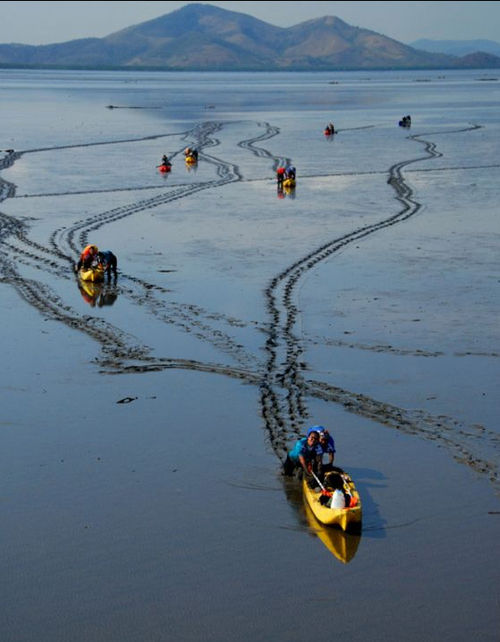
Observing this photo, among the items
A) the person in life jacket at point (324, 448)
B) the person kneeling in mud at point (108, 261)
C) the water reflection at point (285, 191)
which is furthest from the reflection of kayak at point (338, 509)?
the water reflection at point (285, 191)

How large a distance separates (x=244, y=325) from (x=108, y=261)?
5.92 metres

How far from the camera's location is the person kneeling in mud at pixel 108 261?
2991 cm

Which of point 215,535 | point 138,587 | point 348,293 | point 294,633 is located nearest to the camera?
point 294,633

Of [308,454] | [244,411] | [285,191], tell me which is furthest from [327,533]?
[285,191]

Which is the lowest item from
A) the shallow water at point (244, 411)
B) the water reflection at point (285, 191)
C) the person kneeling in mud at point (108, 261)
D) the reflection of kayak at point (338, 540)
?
the water reflection at point (285, 191)

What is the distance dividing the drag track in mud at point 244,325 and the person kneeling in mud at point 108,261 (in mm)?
499

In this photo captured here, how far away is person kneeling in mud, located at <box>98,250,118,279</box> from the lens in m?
29.9

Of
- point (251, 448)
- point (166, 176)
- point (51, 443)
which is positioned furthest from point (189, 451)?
point (166, 176)

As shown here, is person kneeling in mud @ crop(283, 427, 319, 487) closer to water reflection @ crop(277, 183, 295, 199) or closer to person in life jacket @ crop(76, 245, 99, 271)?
person in life jacket @ crop(76, 245, 99, 271)

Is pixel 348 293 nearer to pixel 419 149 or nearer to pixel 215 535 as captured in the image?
pixel 215 535

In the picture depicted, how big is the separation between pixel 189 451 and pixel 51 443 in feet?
8.14

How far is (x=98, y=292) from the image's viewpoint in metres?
29.1

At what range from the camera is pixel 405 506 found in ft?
54.0

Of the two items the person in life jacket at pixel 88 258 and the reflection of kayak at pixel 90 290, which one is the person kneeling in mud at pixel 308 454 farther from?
the person in life jacket at pixel 88 258
